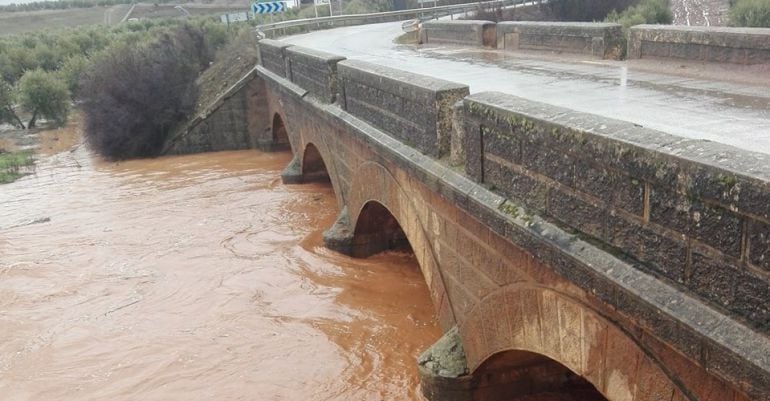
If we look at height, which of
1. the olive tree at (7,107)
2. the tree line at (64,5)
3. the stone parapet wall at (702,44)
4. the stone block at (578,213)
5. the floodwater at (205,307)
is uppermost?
the tree line at (64,5)

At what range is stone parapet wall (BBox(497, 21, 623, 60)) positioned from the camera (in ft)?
33.7

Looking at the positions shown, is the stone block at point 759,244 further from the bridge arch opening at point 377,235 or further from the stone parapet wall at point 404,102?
the bridge arch opening at point 377,235

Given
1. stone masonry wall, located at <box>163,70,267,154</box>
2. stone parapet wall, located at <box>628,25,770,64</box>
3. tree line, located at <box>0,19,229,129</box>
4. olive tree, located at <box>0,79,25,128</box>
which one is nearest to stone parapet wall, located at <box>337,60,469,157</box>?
stone parapet wall, located at <box>628,25,770,64</box>

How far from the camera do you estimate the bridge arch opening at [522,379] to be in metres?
5.52

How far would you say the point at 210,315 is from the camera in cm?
870

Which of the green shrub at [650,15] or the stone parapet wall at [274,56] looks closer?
the stone parapet wall at [274,56]

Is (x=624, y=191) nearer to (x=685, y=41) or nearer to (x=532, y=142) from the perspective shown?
(x=532, y=142)

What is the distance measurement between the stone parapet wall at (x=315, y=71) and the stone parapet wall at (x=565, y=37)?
418 cm

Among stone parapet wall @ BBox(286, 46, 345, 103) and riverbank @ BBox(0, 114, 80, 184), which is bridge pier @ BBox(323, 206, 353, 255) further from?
riverbank @ BBox(0, 114, 80, 184)

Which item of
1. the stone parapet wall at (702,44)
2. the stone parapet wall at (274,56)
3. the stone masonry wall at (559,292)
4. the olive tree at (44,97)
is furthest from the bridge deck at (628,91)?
the olive tree at (44,97)

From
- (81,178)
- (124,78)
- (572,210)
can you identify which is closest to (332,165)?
(572,210)

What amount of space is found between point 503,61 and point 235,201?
6.96 meters

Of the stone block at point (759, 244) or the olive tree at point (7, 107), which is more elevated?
the stone block at point (759, 244)

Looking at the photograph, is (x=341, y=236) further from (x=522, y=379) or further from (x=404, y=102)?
(x=522, y=379)
